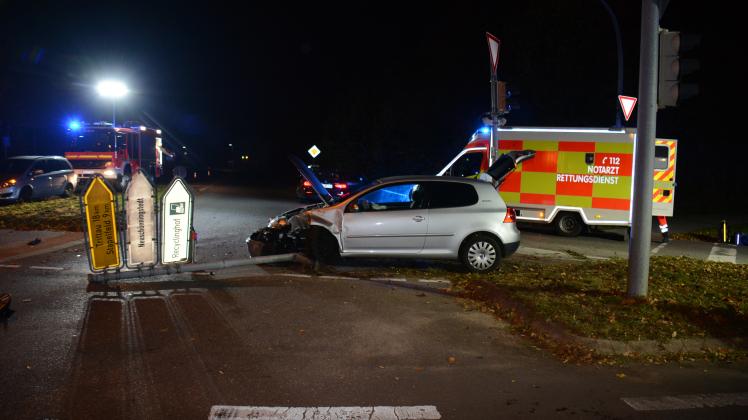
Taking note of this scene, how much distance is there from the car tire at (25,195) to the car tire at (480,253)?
15.3 m

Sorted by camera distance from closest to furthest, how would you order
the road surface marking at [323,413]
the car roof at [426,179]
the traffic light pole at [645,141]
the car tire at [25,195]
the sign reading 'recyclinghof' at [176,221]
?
1. the road surface marking at [323,413]
2. the traffic light pole at [645,141]
3. the sign reading 'recyclinghof' at [176,221]
4. the car roof at [426,179]
5. the car tire at [25,195]

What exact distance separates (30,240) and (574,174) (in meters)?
12.3

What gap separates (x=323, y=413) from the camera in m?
4.42

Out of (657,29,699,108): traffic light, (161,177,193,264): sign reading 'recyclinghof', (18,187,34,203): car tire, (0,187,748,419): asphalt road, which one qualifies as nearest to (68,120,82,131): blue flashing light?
(18,187,34,203): car tire

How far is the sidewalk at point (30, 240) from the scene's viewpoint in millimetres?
10617

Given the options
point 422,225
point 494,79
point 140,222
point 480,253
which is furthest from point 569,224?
point 140,222

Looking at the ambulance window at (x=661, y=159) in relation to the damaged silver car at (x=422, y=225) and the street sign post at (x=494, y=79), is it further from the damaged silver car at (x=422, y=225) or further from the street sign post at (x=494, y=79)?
the damaged silver car at (x=422, y=225)

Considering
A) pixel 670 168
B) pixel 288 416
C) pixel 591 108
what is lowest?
pixel 288 416

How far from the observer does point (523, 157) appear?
46.5ft

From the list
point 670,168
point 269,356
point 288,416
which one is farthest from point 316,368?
point 670,168

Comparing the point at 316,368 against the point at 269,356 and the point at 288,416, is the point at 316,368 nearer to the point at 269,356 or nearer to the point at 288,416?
the point at 269,356

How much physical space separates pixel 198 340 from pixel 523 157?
32.9 ft

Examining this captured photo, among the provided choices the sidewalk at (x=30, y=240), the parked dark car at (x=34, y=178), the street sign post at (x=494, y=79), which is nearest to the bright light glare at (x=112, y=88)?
the parked dark car at (x=34, y=178)

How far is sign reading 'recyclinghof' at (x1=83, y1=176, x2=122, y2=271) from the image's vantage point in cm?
802
